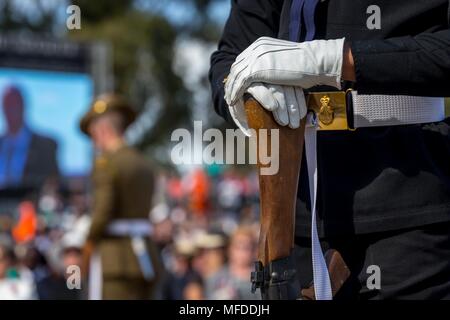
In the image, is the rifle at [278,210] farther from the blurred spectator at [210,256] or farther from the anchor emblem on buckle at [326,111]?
the blurred spectator at [210,256]

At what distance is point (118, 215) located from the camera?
274 inches

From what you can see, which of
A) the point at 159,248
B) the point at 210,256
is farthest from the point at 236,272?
the point at 159,248

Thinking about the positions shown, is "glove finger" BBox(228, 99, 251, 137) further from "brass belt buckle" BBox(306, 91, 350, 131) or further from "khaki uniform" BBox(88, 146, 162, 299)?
"khaki uniform" BBox(88, 146, 162, 299)

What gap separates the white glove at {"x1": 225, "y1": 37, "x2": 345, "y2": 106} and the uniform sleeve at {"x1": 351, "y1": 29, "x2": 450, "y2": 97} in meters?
0.05

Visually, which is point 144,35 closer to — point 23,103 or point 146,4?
point 146,4

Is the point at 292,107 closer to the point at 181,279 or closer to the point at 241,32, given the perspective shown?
the point at 241,32

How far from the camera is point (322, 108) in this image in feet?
6.71

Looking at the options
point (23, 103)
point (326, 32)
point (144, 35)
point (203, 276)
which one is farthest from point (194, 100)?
point (326, 32)

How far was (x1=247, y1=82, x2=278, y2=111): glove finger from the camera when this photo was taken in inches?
75.9

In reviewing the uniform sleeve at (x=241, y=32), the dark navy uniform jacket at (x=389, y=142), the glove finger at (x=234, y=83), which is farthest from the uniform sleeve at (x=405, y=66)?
the uniform sleeve at (x=241, y=32)

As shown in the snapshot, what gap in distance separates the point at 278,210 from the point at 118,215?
506 cm

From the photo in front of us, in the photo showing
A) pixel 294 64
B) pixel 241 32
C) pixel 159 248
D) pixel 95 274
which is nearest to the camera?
pixel 294 64

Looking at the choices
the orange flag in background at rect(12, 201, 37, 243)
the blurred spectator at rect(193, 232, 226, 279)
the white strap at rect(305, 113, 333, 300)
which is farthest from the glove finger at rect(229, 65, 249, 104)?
the orange flag in background at rect(12, 201, 37, 243)

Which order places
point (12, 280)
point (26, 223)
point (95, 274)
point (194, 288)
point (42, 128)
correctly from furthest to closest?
point (26, 223)
point (42, 128)
point (12, 280)
point (194, 288)
point (95, 274)
